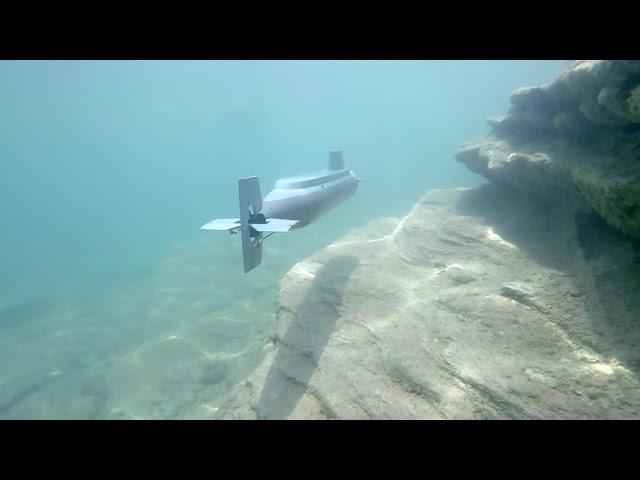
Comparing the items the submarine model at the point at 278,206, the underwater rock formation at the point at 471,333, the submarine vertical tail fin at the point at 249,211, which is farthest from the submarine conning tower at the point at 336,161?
the submarine vertical tail fin at the point at 249,211

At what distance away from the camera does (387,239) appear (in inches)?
386

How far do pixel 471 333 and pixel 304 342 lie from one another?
2943 mm

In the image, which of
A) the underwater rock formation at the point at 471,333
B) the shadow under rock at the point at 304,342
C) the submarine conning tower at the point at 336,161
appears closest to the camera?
the underwater rock formation at the point at 471,333

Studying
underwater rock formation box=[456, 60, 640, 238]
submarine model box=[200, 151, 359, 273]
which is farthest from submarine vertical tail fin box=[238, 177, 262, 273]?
underwater rock formation box=[456, 60, 640, 238]

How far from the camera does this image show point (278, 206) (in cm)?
793

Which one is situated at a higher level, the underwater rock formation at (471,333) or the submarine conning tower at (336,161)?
the submarine conning tower at (336,161)

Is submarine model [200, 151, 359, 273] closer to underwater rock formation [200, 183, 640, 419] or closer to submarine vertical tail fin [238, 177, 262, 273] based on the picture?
submarine vertical tail fin [238, 177, 262, 273]

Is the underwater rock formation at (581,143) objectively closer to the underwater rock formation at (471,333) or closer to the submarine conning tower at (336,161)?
the underwater rock formation at (471,333)

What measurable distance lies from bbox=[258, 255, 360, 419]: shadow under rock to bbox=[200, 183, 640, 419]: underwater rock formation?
0.02m

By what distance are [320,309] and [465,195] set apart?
24.2ft

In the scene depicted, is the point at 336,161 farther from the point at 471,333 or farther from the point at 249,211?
the point at 471,333

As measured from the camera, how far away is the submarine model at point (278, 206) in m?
7.11
